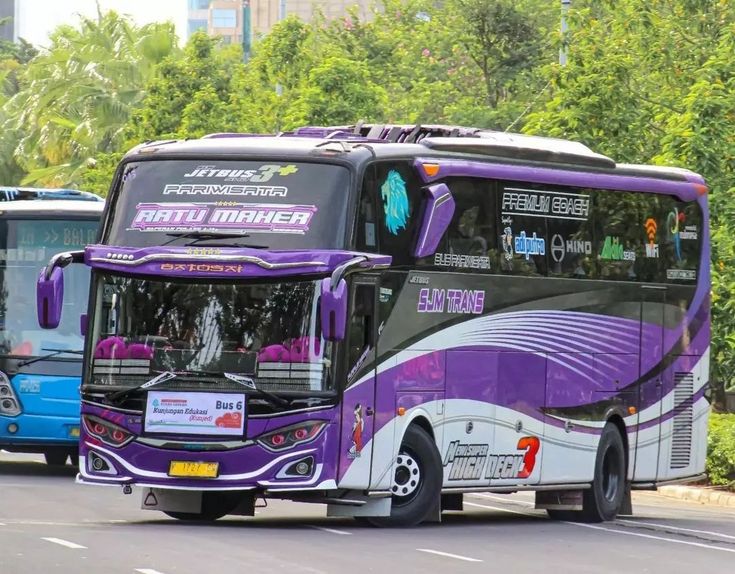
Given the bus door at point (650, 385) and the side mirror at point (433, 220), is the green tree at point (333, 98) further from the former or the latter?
the side mirror at point (433, 220)

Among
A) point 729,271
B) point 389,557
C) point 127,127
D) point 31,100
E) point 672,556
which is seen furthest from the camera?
point 31,100

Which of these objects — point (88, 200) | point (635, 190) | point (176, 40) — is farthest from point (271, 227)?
point (176, 40)

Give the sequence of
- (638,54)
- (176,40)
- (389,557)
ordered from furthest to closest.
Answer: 1. (176,40)
2. (638,54)
3. (389,557)

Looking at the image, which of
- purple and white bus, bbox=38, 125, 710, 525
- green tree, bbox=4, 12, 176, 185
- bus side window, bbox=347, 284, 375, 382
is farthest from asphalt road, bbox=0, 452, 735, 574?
green tree, bbox=4, 12, 176, 185

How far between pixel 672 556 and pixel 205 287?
4.69 meters

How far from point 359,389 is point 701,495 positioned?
31.9 feet

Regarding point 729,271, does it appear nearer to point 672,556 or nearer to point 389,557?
point 672,556

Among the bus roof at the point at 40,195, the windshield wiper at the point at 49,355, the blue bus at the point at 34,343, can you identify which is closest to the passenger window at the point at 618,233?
the blue bus at the point at 34,343

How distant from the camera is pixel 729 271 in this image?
28.4m

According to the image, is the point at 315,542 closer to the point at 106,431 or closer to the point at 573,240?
the point at 106,431

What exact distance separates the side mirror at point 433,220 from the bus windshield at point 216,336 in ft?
4.71

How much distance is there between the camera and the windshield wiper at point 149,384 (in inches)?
690

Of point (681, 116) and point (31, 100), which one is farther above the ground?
point (31, 100)

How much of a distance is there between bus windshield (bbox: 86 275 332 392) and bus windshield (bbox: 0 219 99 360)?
20.4ft
